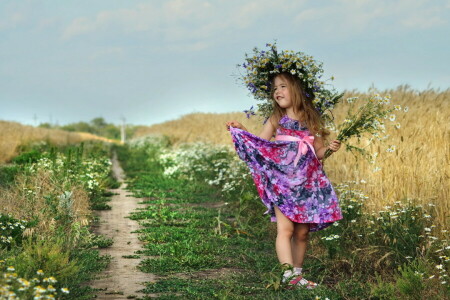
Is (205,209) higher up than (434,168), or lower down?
lower down

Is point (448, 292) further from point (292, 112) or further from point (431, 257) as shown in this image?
point (292, 112)

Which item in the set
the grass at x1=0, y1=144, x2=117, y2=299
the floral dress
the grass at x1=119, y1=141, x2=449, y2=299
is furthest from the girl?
the grass at x1=0, y1=144, x2=117, y2=299

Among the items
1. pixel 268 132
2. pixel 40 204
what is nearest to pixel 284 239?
pixel 268 132

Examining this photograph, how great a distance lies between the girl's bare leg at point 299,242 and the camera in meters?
5.72

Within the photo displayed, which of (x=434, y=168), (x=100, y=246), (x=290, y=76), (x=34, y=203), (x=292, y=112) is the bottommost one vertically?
(x=100, y=246)

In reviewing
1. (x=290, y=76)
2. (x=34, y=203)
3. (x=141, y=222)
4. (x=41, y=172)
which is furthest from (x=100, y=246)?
(x=290, y=76)

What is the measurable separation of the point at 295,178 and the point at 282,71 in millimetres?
1179

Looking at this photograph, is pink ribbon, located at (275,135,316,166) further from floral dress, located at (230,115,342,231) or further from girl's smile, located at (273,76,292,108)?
girl's smile, located at (273,76,292,108)

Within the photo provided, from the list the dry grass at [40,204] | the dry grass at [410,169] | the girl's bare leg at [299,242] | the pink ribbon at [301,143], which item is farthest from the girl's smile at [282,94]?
the dry grass at [40,204]

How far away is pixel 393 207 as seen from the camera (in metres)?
6.50

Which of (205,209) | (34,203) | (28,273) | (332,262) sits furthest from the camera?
(205,209)

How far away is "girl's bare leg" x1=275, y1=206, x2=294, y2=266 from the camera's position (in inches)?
219

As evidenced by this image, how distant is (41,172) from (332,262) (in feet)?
18.3

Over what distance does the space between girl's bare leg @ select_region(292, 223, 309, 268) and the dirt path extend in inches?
60.0
